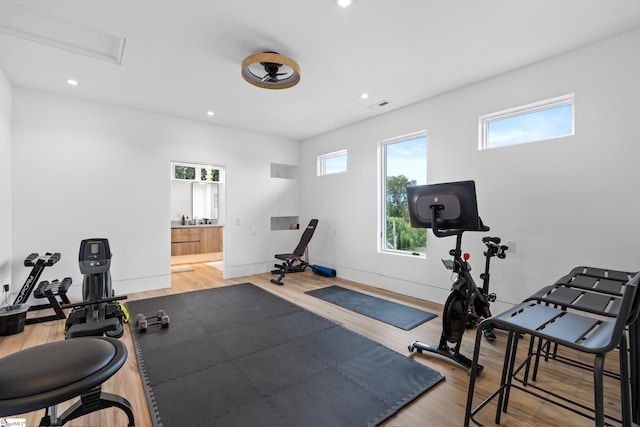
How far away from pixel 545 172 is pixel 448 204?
61.2 inches

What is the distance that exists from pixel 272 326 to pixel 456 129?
134 inches

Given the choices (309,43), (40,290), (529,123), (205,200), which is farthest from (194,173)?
(529,123)

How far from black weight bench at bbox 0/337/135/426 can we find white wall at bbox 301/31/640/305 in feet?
12.1

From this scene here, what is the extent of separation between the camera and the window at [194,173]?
7.76m

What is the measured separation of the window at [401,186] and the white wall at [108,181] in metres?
2.81

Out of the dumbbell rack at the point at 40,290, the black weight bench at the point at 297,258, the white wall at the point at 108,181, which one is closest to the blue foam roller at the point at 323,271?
the black weight bench at the point at 297,258

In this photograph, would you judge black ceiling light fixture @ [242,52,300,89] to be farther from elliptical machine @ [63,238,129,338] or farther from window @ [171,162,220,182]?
window @ [171,162,220,182]

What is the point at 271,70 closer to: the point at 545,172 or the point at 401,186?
the point at 401,186

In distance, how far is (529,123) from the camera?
3262 mm

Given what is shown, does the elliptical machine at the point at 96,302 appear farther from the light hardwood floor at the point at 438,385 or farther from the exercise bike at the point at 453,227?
the exercise bike at the point at 453,227

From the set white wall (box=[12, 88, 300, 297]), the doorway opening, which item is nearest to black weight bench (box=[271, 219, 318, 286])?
white wall (box=[12, 88, 300, 297])

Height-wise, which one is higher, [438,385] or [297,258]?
[297,258]

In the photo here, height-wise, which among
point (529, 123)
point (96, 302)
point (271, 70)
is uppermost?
point (271, 70)

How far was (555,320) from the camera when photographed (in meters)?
1.57
